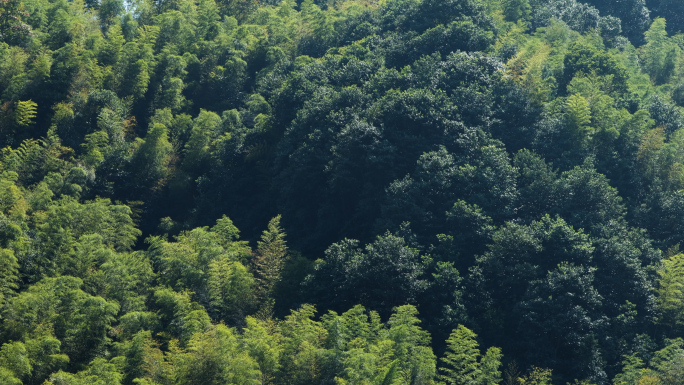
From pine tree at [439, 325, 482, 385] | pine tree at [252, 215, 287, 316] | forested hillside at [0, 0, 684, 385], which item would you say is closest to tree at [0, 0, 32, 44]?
forested hillside at [0, 0, 684, 385]

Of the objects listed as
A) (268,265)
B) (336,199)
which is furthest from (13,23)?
(268,265)

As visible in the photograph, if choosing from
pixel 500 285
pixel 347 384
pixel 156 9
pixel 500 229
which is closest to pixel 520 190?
pixel 500 229

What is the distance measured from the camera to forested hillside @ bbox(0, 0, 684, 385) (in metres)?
25.7

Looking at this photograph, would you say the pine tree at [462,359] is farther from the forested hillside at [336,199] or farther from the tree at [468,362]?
the forested hillside at [336,199]

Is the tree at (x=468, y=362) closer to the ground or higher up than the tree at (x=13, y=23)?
closer to the ground

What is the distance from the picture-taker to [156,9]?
48719 mm

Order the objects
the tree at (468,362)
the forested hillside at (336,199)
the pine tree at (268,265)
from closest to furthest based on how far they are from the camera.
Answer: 1. the tree at (468,362)
2. the forested hillside at (336,199)
3. the pine tree at (268,265)

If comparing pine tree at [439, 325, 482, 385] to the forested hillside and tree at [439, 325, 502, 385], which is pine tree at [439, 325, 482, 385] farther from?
the forested hillside

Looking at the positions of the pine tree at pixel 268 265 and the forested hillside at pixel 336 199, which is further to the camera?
the pine tree at pixel 268 265

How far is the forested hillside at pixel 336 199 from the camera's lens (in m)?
25.7

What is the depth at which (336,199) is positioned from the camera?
3578cm

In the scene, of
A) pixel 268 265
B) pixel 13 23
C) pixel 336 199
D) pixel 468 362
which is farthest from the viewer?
pixel 13 23

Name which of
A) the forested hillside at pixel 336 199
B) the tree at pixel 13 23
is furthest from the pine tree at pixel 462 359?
the tree at pixel 13 23

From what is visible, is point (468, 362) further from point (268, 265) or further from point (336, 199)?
point (336, 199)
